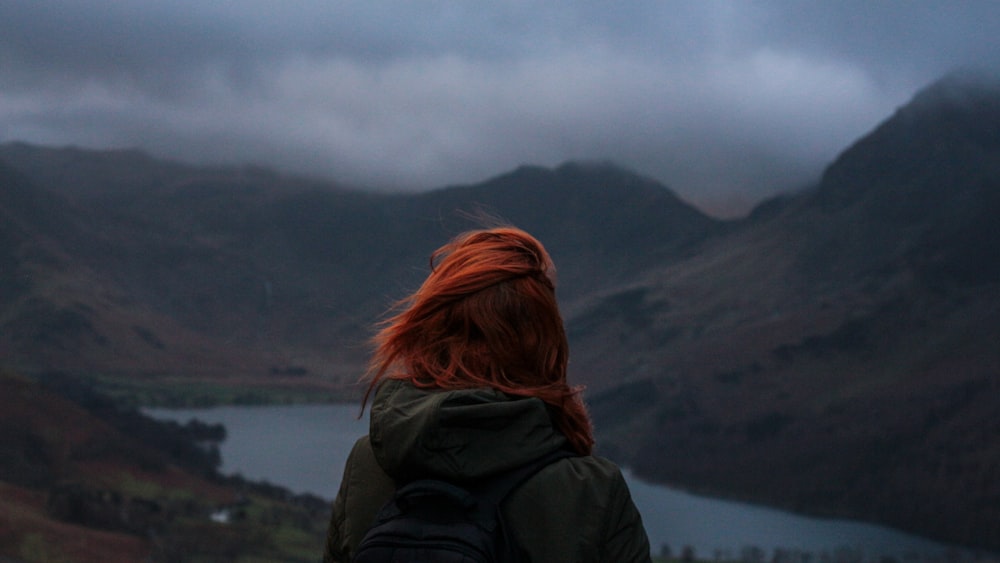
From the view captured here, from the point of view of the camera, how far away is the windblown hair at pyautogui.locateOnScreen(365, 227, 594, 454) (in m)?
2.20

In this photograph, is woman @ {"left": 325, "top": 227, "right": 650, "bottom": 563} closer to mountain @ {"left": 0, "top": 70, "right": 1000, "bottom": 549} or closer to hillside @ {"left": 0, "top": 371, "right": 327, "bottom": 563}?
hillside @ {"left": 0, "top": 371, "right": 327, "bottom": 563}

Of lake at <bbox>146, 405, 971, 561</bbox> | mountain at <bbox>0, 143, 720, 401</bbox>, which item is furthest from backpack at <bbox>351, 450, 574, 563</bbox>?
mountain at <bbox>0, 143, 720, 401</bbox>

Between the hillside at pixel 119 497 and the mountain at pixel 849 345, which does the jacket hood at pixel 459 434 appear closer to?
the hillside at pixel 119 497

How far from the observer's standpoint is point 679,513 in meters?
63.0

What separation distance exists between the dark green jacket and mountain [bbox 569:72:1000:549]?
73.6 m

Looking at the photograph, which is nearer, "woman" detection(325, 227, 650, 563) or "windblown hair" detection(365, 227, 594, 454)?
"woman" detection(325, 227, 650, 563)

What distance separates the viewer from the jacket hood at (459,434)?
197 cm

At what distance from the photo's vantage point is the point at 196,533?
38594mm

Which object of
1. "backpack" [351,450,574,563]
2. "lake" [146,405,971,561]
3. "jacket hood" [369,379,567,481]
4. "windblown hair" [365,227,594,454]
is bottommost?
"lake" [146,405,971,561]

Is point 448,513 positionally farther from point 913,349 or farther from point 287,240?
point 287,240

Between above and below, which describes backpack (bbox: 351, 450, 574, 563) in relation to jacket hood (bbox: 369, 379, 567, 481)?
below

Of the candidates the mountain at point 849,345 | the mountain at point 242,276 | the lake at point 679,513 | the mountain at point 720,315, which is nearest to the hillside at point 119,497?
the lake at point 679,513

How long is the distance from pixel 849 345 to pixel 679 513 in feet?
155

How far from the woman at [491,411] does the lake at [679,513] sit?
48597mm
